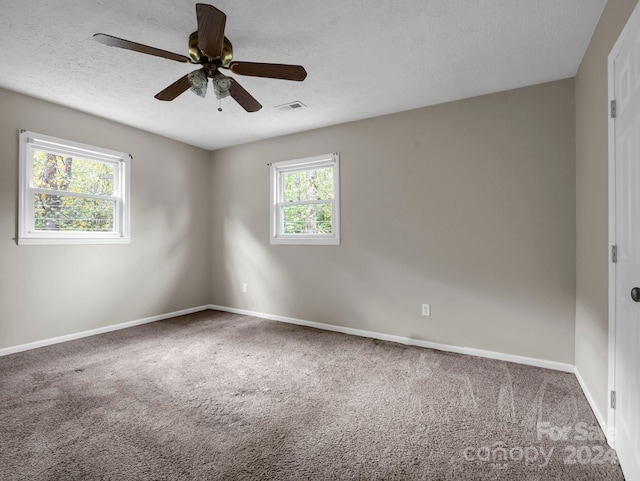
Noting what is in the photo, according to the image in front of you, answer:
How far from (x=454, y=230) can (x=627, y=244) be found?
69.0 inches

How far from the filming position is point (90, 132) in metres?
3.76

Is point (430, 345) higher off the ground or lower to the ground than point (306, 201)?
lower

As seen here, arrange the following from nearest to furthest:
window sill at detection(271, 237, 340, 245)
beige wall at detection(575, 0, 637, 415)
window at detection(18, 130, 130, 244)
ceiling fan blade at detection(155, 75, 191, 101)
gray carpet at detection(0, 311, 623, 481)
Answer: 1. gray carpet at detection(0, 311, 623, 481)
2. beige wall at detection(575, 0, 637, 415)
3. ceiling fan blade at detection(155, 75, 191, 101)
4. window at detection(18, 130, 130, 244)
5. window sill at detection(271, 237, 340, 245)

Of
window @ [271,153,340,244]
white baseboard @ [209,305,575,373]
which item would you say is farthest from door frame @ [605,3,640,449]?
window @ [271,153,340,244]

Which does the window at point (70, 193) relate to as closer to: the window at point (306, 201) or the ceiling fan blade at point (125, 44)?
the window at point (306, 201)

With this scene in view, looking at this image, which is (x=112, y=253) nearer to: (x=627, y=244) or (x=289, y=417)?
(x=289, y=417)

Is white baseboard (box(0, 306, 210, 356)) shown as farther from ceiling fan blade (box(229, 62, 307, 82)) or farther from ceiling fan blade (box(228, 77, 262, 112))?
ceiling fan blade (box(229, 62, 307, 82))

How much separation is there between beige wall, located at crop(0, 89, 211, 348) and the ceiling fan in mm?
1921

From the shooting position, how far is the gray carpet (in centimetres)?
164

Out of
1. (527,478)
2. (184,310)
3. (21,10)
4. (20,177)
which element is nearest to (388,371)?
(527,478)

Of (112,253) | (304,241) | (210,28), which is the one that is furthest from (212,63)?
(112,253)

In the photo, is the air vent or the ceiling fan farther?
the air vent

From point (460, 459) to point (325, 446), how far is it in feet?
2.34

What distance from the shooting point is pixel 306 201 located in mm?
4367
